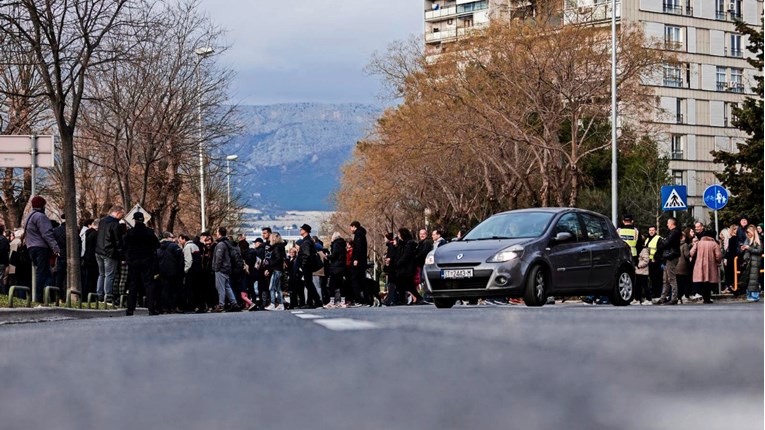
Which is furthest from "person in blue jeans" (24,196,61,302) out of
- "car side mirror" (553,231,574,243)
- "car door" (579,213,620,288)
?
"car door" (579,213,620,288)

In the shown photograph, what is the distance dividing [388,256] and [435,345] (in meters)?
25.0

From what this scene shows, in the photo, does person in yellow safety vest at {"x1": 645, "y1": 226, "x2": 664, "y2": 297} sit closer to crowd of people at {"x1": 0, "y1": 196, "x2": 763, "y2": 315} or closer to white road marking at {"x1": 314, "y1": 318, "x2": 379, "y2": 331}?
crowd of people at {"x1": 0, "y1": 196, "x2": 763, "y2": 315}

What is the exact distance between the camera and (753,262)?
96.7ft

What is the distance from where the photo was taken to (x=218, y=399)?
15.8ft

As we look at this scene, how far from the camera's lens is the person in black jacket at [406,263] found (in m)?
31.2

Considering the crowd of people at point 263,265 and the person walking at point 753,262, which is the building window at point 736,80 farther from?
the person walking at point 753,262

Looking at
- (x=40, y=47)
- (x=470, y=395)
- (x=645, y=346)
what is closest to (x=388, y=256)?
(x=40, y=47)

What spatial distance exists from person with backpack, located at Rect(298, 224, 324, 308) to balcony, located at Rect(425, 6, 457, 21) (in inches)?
3902

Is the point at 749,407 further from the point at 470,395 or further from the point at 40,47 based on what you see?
the point at 40,47

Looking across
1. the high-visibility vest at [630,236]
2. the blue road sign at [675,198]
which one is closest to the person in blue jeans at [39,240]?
the high-visibility vest at [630,236]

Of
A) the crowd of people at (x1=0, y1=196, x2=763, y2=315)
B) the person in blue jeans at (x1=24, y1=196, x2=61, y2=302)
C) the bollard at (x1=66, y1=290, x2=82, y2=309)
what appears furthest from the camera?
the crowd of people at (x1=0, y1=196, x2=763, y2=315)

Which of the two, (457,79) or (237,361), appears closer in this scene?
(237,361)

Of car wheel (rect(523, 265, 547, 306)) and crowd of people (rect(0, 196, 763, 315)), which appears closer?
car wheel (rect(523, 265, 547, 306))

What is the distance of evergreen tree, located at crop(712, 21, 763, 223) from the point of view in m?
55.7
